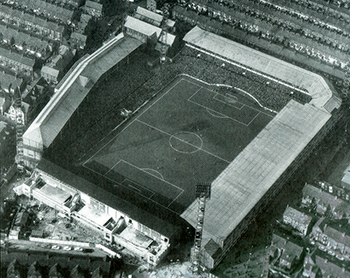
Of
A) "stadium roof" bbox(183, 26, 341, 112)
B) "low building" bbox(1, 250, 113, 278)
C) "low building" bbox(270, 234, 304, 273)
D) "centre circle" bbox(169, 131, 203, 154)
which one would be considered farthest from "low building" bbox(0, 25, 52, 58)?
"low building" bbox(270, 234, 304, 273)

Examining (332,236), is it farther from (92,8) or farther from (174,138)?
(92,8)

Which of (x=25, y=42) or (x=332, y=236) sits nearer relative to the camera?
(x=332, y=236)

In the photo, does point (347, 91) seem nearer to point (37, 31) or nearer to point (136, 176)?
point (136, 176)

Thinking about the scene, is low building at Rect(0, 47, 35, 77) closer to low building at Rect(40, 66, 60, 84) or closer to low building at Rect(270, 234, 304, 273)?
low building at Rect(40, 66, 60, 84)

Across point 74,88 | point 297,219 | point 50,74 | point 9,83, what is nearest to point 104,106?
point 74,88

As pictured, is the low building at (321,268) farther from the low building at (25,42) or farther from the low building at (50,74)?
the low building at (25,42)

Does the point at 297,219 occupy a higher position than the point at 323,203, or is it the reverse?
the point at 323,203

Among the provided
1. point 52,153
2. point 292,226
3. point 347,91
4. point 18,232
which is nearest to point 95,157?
point 52,153
